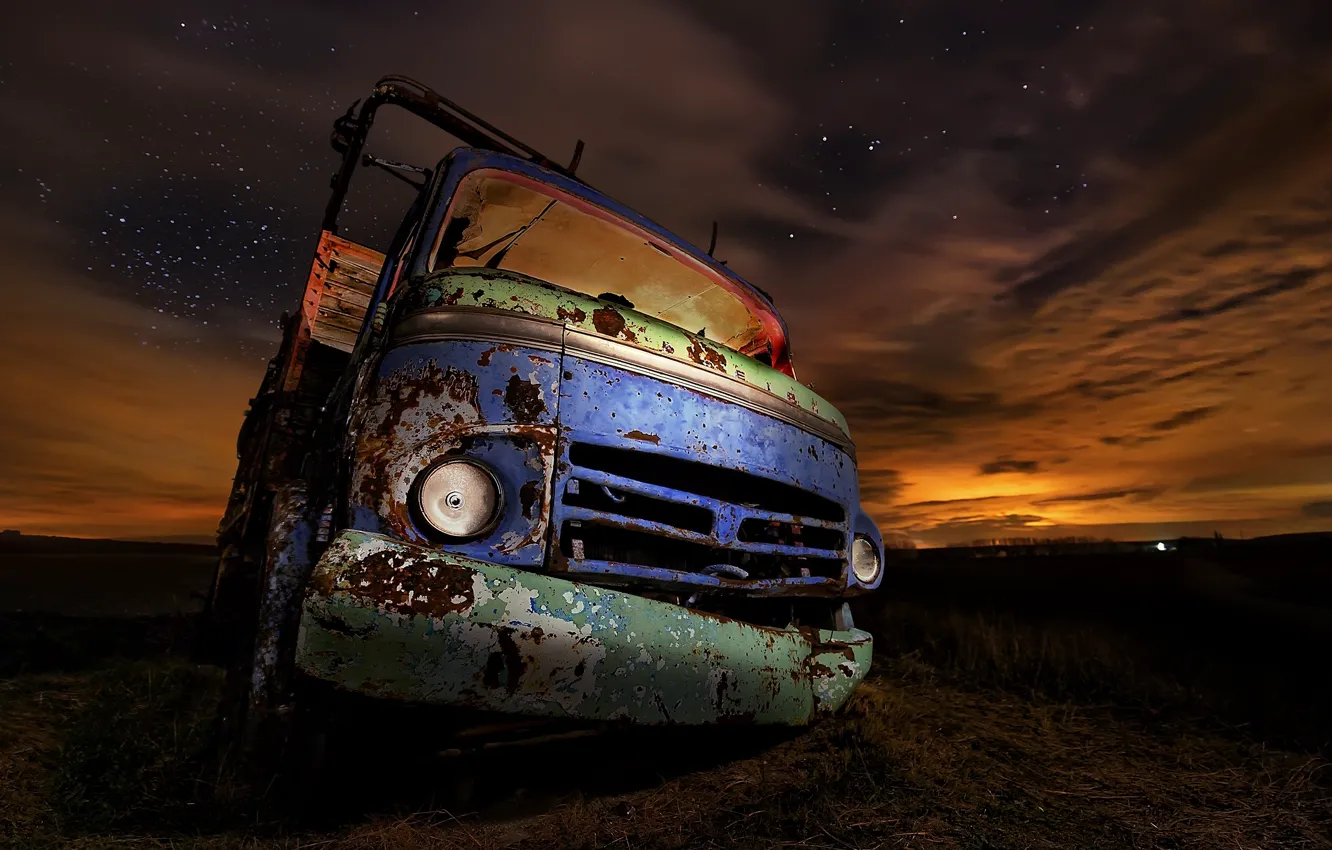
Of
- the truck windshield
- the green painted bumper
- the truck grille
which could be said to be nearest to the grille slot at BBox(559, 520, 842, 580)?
the truck grille

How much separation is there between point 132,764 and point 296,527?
1.41 m

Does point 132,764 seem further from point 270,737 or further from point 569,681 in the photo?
point 569,681

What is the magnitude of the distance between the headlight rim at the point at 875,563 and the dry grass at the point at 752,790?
59 centimetres

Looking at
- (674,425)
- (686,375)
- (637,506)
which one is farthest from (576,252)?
(637,506)

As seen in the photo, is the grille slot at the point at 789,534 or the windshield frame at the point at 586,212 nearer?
the grille slot at the point at 789,534

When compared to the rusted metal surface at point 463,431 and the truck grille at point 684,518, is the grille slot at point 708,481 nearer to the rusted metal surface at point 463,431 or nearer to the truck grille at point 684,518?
the truck grille at point 684,518

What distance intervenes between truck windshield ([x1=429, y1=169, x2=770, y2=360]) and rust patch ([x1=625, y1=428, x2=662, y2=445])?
1027mm

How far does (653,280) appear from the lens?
119 inches

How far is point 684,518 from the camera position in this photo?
1.89 metres

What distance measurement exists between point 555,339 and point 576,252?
127cm

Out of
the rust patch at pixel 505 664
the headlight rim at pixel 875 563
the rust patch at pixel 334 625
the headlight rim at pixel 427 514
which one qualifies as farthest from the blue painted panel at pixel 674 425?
the rust patch at pixel 334 625

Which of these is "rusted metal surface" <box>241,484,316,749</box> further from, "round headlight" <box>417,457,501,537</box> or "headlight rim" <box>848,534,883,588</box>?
"headlight rim" <box>848,534,883,588</box>

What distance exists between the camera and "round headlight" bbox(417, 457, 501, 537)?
1.49 metres

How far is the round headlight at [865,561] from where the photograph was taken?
2486 millimetres
